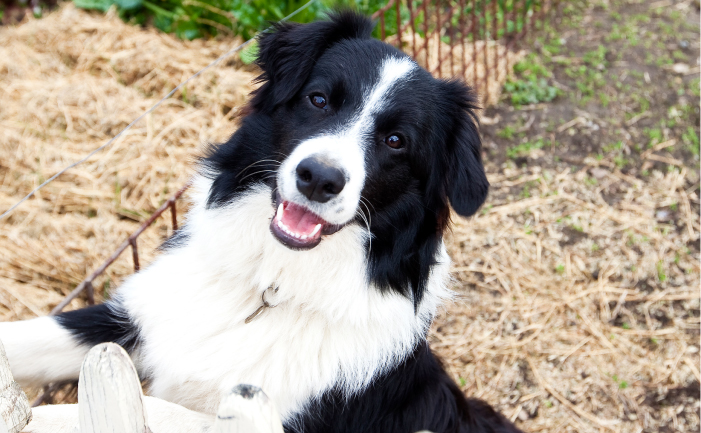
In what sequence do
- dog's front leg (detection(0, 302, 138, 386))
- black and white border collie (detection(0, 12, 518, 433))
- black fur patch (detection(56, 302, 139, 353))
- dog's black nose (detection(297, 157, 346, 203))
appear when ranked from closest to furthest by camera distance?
dog's black nose (detection(297, 157, 346, 203))
black and white border collie (detection(0, 12, 518, 433))
dog's front leg (detection(0, 302, 138, 386))
black fur patch (detection(56, 302, 139, 353))

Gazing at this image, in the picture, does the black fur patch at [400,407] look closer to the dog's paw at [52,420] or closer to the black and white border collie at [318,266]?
the black and white border collie at [318,266]

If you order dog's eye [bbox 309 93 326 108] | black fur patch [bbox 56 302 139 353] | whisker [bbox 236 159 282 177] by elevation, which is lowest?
black fur patch [bbox 56 302 139 353]

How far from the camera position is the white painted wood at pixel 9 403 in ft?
4.35

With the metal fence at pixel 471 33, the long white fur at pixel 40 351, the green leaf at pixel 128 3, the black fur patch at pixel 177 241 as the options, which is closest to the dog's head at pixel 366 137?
the black fur patch at pixel 177 241

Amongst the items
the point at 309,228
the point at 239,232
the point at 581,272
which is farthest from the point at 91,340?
the point at 581,272

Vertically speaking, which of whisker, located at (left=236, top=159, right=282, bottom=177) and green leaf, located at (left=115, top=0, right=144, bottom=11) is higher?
whisker, located at (left=236, top=159, right=282, bottom=177)

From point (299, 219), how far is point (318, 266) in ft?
0.78

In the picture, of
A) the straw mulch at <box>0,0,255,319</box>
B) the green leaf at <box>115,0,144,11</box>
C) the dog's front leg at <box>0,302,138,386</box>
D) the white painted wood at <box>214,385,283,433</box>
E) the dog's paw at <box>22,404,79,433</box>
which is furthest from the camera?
the green leaf at <box>115,0,144,11</box>

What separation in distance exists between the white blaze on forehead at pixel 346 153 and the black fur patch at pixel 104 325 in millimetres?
914

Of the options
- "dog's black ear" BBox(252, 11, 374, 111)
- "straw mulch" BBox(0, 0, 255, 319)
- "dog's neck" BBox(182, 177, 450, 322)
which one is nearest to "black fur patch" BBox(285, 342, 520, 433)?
"dog's neck" BBox(182, 177, 450, 322)

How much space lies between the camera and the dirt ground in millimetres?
3254

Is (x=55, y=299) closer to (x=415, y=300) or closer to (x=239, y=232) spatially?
(x=239, y=232)

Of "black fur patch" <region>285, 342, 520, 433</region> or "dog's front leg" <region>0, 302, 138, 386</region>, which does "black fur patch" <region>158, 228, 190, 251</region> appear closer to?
"dog's front leg" <region>0, 302, 138, 386</region>

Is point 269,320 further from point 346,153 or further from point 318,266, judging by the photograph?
point 346,153
